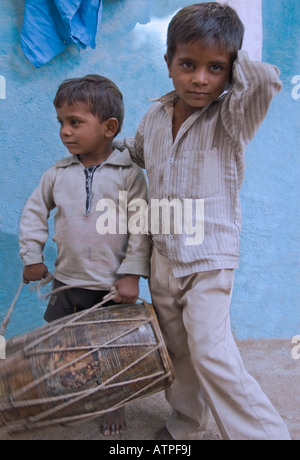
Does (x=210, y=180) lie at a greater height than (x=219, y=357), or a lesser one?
greater

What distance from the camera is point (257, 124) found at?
1.31m

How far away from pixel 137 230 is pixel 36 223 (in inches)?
14.7

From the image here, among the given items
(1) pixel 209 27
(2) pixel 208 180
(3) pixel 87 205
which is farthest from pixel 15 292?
(1) pixel 209 27

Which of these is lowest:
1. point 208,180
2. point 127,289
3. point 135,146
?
point 127,289

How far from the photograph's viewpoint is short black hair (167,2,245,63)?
1234 millimetres

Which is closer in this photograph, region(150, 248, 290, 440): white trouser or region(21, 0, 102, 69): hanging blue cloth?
region(150, 248, 290, 440): white trouser

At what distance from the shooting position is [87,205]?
1547 mm

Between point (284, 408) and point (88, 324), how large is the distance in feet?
3.20

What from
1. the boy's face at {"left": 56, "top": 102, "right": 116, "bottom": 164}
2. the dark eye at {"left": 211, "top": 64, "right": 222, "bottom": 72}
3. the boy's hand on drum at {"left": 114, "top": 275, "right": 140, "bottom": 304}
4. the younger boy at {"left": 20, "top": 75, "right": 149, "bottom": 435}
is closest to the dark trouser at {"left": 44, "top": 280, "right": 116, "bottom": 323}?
the younger boy at {"left": 20, "top": 75, "right": 149, "bottom": 435}

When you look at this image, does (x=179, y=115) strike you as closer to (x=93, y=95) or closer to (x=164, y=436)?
(x=93, y=95)

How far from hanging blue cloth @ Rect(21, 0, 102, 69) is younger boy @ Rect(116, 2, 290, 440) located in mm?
602

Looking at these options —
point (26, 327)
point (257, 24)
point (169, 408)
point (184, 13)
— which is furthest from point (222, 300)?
point (257, 24)

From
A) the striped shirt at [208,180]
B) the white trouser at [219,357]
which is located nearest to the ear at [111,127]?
the striped shirt at [208,180]

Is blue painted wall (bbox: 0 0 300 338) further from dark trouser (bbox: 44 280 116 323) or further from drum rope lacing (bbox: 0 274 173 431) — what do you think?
drum rope lacing (bbox: 0 274 173 431)
